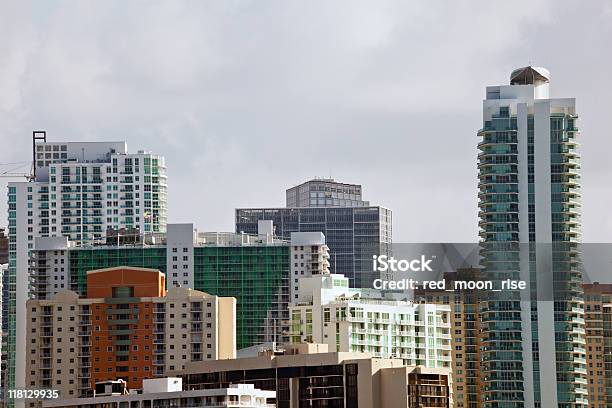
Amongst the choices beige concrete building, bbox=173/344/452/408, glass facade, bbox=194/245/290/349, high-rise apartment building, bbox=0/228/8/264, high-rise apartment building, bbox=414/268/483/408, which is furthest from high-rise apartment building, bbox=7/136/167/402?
beige concrete building, bbox=173/344/452/408

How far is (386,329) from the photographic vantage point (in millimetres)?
129750

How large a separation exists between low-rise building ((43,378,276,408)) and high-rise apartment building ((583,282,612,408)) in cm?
3062

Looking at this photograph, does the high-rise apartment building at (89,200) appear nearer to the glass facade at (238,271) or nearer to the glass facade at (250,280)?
the glass facade at (238,271)

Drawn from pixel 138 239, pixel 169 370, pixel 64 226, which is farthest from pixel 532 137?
pixel 64 226

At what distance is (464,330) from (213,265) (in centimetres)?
2660

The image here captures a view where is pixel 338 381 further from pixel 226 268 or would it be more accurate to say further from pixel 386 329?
pixel 226 268

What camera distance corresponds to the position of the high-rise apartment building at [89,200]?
17012 cm

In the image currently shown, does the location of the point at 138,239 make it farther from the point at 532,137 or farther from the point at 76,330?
the point at 532,137

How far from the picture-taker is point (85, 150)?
175 m

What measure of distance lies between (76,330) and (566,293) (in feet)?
99.5

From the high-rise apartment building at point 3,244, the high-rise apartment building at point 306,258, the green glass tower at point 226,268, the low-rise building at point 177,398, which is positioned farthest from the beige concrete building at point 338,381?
the high-rise apartment building at point 3,244

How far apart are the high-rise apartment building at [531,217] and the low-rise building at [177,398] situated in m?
28.4

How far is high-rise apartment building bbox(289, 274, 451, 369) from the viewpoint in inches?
5054

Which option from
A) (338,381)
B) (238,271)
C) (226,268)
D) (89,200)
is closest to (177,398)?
(338,381)
